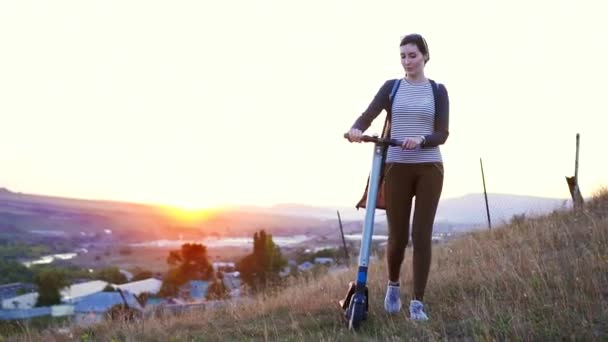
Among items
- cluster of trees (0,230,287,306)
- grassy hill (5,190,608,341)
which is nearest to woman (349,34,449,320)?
grassy hill (5,190,608,341)

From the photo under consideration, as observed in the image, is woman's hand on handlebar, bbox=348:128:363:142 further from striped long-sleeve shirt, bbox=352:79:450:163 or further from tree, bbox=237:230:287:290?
tree, bbox=237:230:287:290

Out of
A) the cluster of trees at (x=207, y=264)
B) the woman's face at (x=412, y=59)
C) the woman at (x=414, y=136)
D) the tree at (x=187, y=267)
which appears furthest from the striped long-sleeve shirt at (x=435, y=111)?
the tree at (x=187, y=267)

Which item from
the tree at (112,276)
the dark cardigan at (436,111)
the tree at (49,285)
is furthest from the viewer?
the tree at (112,276)

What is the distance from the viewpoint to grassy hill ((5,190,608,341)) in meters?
3.73

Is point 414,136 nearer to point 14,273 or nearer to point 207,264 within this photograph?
point 207,264

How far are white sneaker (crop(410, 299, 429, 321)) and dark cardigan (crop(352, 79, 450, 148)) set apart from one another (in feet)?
3.67

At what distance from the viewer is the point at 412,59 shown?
397 cm

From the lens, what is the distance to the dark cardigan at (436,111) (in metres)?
3.90

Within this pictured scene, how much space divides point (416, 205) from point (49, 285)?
1071 inches

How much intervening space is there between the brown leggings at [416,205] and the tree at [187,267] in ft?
72.7

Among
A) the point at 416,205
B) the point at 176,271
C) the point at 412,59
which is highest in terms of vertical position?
the point at 412,59

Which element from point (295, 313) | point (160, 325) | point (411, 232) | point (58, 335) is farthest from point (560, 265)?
point (58, 335)

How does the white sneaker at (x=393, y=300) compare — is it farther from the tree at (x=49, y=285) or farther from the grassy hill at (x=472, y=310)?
the tree at (x=49, y=285)

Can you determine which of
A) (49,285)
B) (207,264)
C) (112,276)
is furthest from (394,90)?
(112,276)
